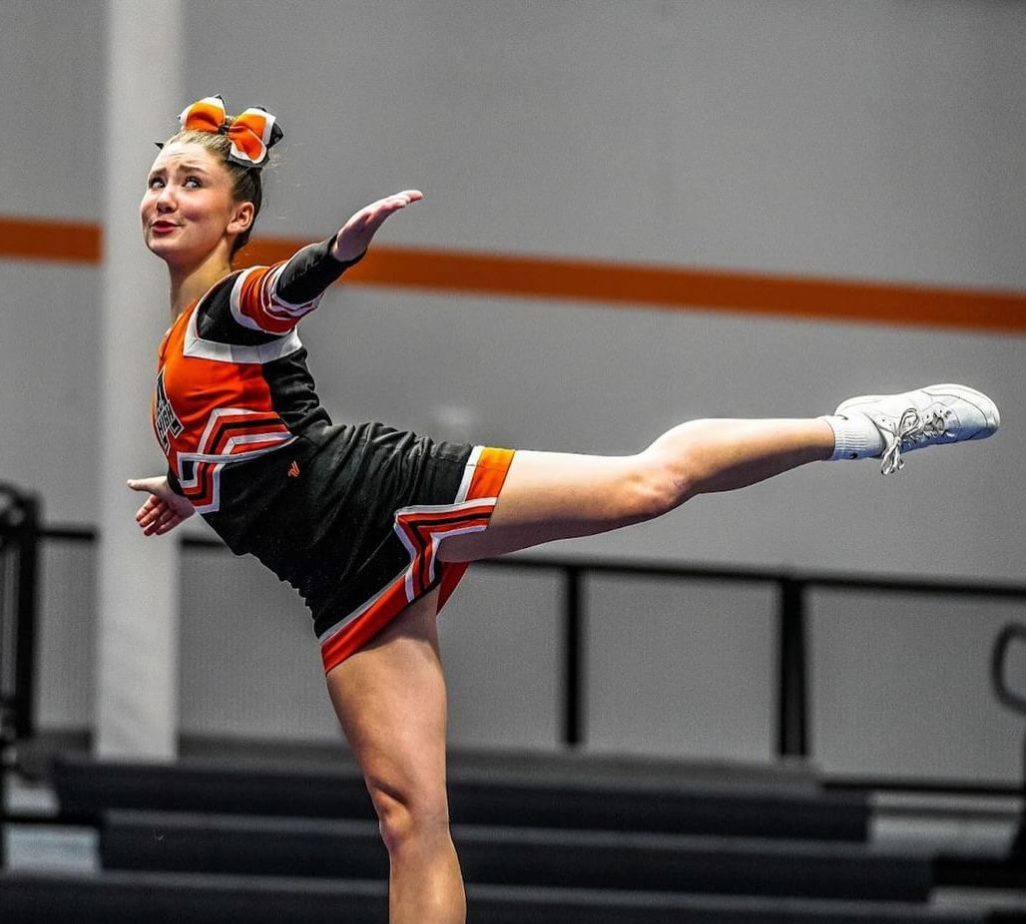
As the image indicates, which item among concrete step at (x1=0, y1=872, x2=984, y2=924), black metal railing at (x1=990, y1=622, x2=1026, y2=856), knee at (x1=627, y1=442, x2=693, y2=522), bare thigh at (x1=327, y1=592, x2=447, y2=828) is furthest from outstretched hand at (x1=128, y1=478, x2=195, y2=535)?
black metal railing at (x1=990, y1=622, x2=1026, y2=856)

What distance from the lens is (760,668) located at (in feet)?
23.2

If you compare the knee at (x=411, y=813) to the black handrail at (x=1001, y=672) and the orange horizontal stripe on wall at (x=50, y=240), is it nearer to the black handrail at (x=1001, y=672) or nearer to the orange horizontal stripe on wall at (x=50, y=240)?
the black handrail at (x=1001, y=672)

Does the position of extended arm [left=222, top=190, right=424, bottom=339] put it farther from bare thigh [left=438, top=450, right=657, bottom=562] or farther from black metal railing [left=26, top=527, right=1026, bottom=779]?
black metal railing [left=26, top=527, right=1026, bottom=779]

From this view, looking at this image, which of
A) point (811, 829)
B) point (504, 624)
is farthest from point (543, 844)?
point (504, 624)

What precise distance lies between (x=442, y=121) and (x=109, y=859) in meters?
3.94

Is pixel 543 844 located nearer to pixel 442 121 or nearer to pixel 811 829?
pixel 811 829

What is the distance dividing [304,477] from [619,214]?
5.34 m

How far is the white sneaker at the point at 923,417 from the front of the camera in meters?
3.48

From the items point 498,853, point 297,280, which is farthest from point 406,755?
point 498,853

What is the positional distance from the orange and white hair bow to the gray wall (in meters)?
4.13

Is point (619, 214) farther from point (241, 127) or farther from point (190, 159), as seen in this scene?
point (190, 159)

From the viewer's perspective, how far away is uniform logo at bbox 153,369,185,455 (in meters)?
3.19

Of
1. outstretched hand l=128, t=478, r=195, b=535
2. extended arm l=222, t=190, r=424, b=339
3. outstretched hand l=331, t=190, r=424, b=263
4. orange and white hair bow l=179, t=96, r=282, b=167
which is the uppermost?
orange and white hair bow l=179, t=96, r=282, b=167

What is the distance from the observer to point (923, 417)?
3543 millimetres
